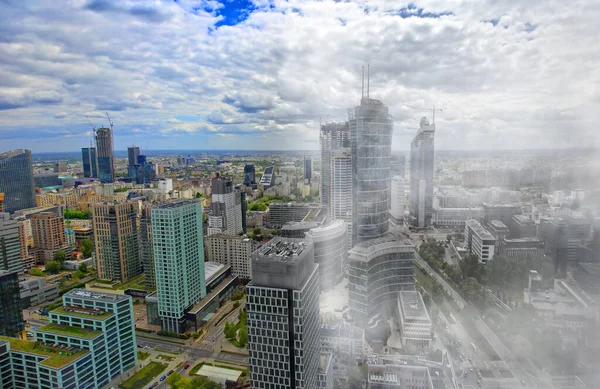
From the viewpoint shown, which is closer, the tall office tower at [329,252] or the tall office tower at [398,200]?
the tall office tower at [329,252]

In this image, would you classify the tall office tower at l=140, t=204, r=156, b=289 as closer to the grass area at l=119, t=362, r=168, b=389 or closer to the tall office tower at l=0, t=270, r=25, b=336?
the tall office tower at l=0, t=270, r=25, b=336

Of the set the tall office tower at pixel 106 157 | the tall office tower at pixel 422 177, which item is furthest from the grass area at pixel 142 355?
the tall office tower at pixel 106 157

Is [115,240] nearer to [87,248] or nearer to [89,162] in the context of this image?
[87,248]

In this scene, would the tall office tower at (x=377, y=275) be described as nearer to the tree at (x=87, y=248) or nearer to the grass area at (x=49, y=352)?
the grass area at (x=49, y=352)

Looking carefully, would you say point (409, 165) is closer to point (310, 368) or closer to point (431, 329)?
point (431, 329)

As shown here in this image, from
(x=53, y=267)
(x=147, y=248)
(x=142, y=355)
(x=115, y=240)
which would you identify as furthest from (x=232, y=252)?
(x=53, y=267)

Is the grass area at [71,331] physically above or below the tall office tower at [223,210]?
below

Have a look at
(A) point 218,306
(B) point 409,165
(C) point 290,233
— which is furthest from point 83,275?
(B) point 409,165
